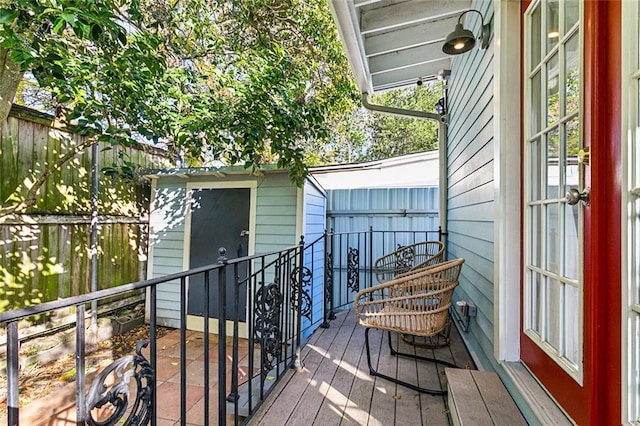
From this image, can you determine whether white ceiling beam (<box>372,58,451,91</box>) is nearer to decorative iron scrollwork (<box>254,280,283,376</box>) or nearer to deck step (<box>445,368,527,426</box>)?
decorative iron scrollwork (<box>254,280,283,376</box>)

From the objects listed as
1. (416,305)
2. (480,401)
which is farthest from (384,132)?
(480,401)

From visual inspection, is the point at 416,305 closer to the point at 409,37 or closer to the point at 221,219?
the point at 409,37

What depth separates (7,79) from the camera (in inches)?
96.2

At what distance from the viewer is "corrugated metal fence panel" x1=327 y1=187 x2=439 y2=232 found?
4.82m

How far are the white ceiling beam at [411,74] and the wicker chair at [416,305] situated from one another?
8.92 feet

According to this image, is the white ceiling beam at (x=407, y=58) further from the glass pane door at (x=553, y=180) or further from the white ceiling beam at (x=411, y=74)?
the glass pane door at (x=553, y=180)

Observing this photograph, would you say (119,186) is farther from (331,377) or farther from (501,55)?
(501,55)

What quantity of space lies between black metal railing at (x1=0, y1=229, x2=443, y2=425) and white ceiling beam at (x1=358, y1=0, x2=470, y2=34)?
6.80 ft

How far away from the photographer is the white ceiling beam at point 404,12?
2678 millimetres

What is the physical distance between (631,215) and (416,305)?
1.44 m

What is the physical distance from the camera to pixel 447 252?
13.1 ft

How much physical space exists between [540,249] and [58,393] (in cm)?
390

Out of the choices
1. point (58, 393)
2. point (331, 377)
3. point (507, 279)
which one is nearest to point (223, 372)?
point (331, 377)

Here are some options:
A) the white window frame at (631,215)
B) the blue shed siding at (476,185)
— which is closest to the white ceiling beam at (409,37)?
the blue shed siding at (476,185)
